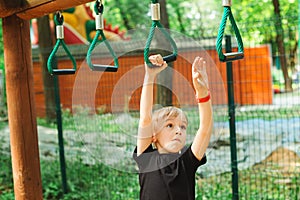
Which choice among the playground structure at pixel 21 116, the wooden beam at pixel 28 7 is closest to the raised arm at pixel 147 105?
the wooden beam at pixel 28 7

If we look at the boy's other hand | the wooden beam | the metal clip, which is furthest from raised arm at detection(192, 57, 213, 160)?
the wooden beam

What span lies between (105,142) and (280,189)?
2.26 metres

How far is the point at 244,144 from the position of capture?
7.04 meters

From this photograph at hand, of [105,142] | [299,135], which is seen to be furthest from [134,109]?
[299,135]

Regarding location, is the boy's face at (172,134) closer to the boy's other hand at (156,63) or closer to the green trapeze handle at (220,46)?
the boy's other hand at (156,63)

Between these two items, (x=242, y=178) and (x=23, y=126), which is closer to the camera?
(x=23, y=126)

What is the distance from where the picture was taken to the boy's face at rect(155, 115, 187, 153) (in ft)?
7.68

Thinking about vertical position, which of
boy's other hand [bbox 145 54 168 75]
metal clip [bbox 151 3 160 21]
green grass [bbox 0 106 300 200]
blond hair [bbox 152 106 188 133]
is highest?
metal clip [bbox 151 3 160 21]

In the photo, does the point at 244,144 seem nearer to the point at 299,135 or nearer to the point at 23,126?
the point at 299,135

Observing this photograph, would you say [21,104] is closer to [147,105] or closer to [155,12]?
[147,105]

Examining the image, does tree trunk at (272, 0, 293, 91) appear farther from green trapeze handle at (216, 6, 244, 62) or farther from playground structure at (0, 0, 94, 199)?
green trapeze handle at (216, 6, 244, 62)

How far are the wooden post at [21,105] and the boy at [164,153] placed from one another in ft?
3.41

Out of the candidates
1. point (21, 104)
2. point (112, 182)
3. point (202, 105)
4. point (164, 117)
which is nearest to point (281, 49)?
point (112, 182)

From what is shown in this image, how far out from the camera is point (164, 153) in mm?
2416
